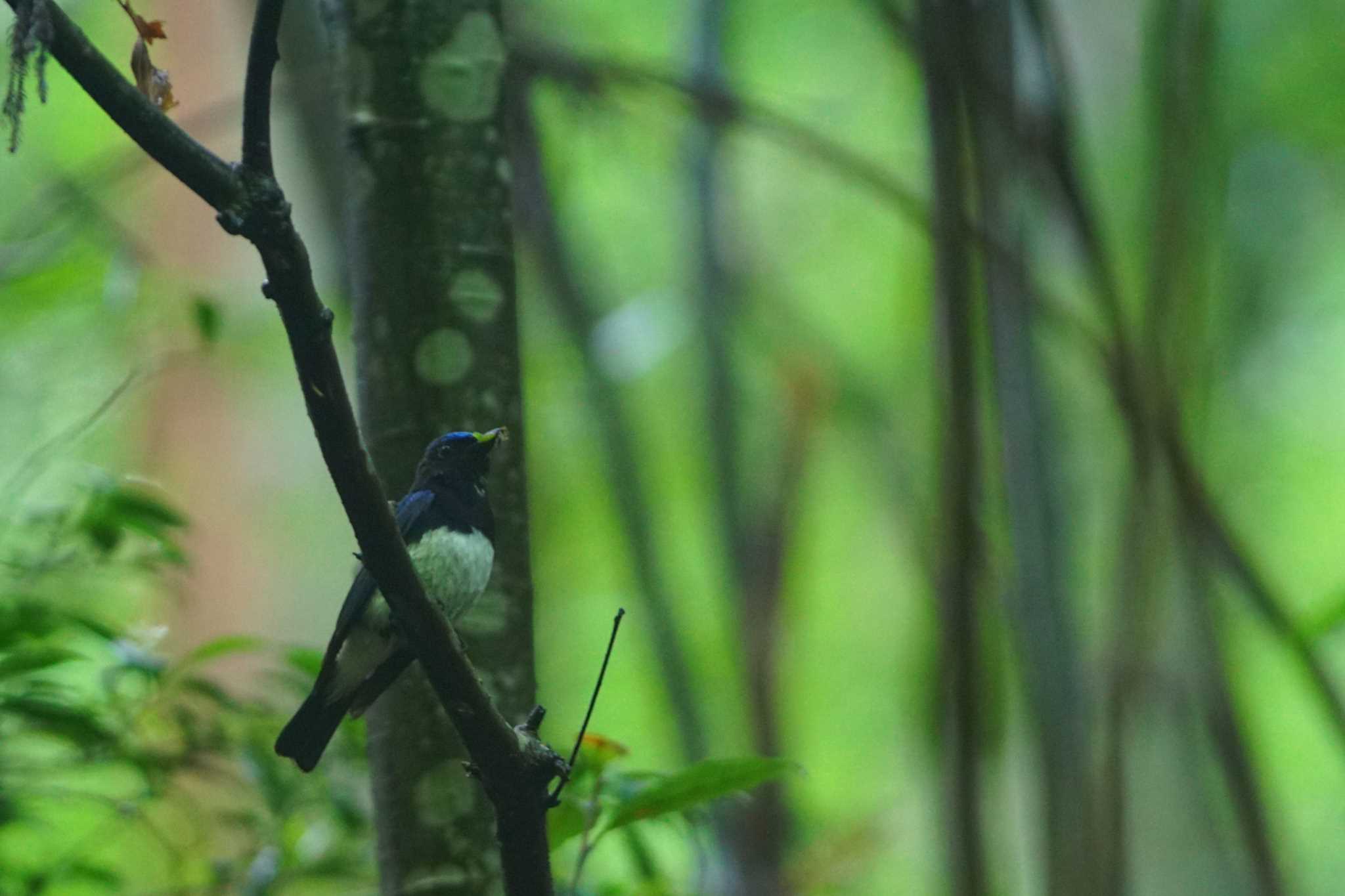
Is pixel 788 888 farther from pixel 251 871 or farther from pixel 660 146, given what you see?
pixel 660 146

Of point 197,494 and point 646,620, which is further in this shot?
point 197,494

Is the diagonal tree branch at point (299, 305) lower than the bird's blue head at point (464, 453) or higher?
lower

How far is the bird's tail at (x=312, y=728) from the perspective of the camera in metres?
2.02

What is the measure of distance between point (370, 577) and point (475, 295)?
1.44ft

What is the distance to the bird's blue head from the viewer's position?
1.98m

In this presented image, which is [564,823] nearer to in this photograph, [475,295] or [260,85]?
[475,295]

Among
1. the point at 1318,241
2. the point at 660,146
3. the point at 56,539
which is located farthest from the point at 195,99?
the point at 56,539

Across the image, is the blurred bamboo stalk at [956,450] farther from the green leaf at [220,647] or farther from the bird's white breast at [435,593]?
the green leaf at [220,647]

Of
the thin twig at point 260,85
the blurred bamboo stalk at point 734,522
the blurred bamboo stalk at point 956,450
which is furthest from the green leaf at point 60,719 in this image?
the blurred bamboo stalk at point 734,522

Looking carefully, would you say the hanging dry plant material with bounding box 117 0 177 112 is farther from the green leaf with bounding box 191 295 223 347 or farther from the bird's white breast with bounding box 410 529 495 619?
the green leaf with bounding box 191 295 223 347

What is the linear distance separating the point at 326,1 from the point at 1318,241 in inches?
286

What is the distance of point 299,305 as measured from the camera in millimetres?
1184

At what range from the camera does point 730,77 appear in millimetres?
4148

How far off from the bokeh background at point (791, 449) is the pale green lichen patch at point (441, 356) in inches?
23.2
